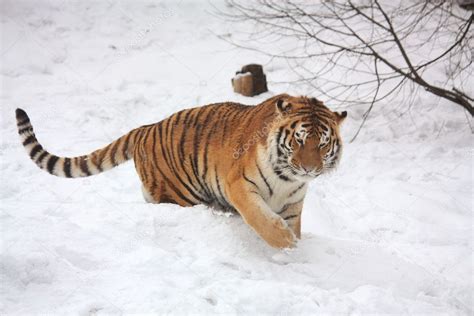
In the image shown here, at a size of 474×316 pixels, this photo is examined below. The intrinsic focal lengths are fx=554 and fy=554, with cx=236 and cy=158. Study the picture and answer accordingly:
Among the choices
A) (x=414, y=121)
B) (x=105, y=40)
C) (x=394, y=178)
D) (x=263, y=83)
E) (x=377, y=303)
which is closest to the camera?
(x=377, y=303)

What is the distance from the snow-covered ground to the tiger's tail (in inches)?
8.9

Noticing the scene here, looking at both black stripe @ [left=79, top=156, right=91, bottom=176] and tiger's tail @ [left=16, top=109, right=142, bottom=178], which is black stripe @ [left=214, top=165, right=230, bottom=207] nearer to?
tiger's tail @ [left=16, top=109, right=142, bottom=178]

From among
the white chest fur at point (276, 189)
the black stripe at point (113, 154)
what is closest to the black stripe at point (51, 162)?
the black stripe at point (113, 154)

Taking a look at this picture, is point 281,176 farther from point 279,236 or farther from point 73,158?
point 73,158

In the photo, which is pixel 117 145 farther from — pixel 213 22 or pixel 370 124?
pixel 213 22

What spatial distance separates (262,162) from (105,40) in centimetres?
602

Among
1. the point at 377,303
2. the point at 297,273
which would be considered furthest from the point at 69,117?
the point at 377,303

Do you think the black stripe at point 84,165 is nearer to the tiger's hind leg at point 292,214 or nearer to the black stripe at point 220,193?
the black stripe at point 220,193

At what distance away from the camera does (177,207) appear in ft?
11.3

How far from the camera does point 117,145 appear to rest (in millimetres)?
3949

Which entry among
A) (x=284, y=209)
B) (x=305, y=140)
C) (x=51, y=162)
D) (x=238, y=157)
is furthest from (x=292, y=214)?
(x=51, y=162)

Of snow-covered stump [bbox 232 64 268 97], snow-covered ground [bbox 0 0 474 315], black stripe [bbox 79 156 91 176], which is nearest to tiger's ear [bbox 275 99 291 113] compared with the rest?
snow-covered ground [bbox 0 0 474 315]

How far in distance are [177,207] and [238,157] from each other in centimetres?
50

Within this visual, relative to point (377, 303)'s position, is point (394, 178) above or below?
below
